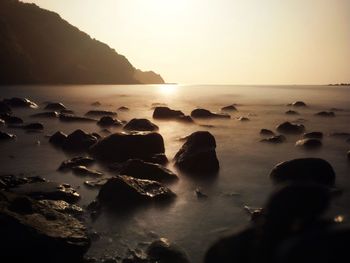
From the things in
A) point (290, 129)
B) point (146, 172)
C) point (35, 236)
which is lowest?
point (146, 172)

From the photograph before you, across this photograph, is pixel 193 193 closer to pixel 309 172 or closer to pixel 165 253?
pixel 309 172

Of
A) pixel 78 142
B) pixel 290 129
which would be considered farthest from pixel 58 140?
Result: pixel 290 129

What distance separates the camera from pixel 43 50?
157m

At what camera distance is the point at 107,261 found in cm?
692

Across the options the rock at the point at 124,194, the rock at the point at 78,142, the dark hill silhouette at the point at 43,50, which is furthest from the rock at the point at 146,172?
the dark hill silhouette at the point at 43,50

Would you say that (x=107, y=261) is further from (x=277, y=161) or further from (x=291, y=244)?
(x=277, y=161)

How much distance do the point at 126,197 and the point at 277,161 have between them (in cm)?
855

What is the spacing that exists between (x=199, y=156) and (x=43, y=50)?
15684 centimetres

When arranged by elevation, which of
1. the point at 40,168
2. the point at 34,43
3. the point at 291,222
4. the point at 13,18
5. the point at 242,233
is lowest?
the point at 40,168

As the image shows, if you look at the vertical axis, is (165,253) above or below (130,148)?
below

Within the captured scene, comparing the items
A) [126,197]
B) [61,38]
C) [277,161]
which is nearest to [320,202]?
[126,197]

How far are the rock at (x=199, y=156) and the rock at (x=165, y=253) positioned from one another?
6593 millimetres

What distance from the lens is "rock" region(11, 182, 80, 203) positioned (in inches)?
383

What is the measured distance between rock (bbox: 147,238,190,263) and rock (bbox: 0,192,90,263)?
123 cm
